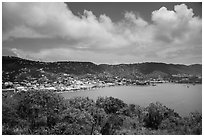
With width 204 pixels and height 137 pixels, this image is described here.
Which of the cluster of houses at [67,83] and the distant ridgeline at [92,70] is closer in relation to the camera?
the distant ridgeline at [92,70]

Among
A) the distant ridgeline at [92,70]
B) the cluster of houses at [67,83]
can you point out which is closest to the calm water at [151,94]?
the cluster of houses at [67,83]

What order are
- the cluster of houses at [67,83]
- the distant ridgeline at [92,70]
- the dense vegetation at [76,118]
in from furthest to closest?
1. the cluster of houses at [67,83]
2. the distant ridgeline at [92,70]
3. the dense vegetation at [76,118]

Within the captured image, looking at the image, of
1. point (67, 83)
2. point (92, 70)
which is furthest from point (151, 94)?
point (67, 83)

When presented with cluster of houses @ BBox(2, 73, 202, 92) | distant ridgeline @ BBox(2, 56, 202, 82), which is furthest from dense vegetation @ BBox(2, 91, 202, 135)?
distant ridgeline @ BBox(2, 56, 202, 82)

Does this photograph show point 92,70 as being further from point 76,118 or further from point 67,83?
point 76,118

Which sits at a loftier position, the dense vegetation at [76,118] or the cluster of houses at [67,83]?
the cluster of houses at [67,83]

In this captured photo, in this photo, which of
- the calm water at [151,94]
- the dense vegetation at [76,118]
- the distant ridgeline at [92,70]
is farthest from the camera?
the calm water at [151,94]

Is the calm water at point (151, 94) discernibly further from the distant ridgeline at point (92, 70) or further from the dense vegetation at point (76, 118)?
the distant ridgeline at point (92, 70)
